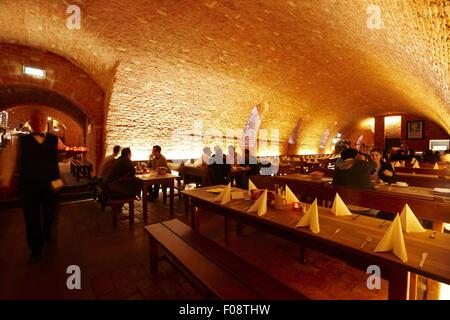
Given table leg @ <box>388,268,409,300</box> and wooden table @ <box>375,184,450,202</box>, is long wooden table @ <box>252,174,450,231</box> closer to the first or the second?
wooden table @ <box>375,184,450,202</box>

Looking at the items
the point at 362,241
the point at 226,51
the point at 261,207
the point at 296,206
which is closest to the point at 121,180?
the point at 261,207

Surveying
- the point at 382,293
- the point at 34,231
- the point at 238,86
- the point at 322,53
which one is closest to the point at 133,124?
the point at 238,86

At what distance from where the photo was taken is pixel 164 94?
25.6 feet

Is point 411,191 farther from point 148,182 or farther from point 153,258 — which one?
point 148,182

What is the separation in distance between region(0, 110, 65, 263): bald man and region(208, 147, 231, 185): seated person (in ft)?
11.2

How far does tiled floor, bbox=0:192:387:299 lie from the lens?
7.80 ft

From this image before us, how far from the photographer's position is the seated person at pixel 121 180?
416 cm

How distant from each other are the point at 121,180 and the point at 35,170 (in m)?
1.46

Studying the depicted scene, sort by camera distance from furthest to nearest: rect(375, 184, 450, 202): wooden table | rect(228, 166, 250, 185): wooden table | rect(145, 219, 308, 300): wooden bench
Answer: rect(228, 166, 250, 185): wooden table < rect(375, 184, 450, 202): wooden table < rect(145, 219, 308, 300): wooden bench

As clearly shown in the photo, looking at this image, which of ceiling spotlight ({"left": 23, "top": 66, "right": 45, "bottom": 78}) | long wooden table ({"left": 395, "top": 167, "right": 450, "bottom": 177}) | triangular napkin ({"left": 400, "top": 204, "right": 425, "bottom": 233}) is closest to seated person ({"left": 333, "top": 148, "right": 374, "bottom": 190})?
triangular napkin ({"left": 400, "top": 204, "right": 425, "bottom": 233})

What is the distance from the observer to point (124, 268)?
283 cm

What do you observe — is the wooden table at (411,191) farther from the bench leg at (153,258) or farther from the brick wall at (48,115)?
the brick wall at (48,115)

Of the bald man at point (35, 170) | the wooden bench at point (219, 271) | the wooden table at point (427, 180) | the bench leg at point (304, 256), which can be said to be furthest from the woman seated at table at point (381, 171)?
the bald man at point (35, 170)

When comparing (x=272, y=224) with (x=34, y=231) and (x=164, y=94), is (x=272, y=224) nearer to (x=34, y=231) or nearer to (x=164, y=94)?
(x=34, y=231)
